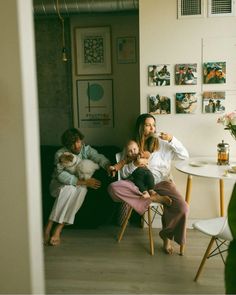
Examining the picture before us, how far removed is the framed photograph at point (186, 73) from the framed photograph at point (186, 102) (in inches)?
4.7

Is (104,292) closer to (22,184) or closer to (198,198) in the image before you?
(22,184)

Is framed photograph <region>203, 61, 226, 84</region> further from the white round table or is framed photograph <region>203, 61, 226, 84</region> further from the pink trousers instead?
the pink trousers

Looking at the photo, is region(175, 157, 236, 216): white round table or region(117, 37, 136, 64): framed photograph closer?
region(175, 157, 236, 216): white round table

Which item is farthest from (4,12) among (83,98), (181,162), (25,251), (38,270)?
(83,98)

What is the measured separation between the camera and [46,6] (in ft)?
13.3

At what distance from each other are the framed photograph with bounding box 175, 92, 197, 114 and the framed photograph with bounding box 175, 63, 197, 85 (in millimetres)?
119

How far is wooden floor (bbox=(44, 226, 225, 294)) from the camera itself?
104 inches

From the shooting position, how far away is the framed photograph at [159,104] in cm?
372

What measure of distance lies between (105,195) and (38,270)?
2164 mm

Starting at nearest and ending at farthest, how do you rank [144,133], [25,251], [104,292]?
1. [25,251]
2. [104,292]
3. [144,133]

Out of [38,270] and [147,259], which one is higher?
[38,270]

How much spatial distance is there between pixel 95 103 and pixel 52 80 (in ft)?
2.07

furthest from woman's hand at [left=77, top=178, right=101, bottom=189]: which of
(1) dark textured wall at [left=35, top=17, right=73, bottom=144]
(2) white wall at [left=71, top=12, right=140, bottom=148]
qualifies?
(1) dark textured wall at [left=35, top=17, right=73, bottom=144]

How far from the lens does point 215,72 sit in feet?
11.9
